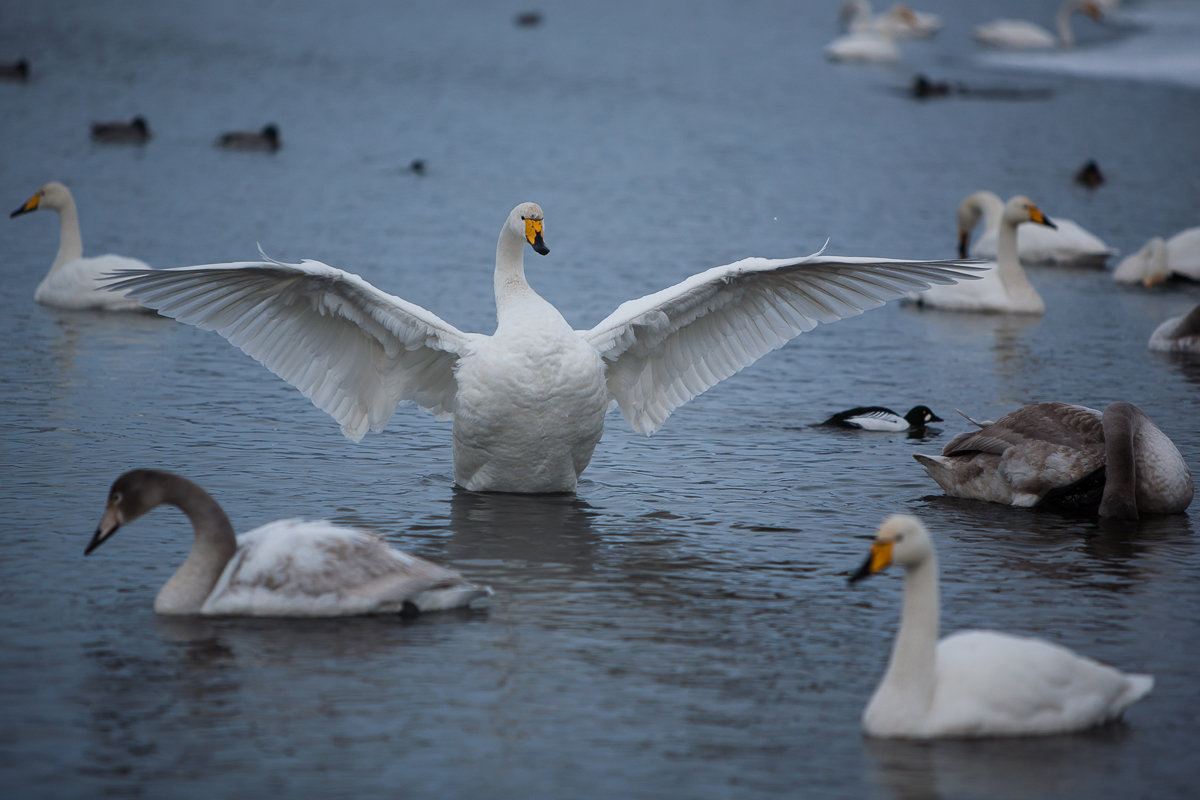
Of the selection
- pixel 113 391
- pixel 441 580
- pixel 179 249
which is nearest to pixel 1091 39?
pixel 179 249

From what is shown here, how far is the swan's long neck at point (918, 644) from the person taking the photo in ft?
18.2

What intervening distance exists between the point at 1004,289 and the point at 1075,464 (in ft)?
23.3

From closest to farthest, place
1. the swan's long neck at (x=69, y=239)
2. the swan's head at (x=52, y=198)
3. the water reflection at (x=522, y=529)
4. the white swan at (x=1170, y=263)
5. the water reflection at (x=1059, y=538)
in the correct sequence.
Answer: the water reflection at (x=1059, y=538) → the water reflection at (x=522, y=529) → the swan's long neck at (x=69, y=239) → the swan's head at (x=52, y=198) → the white swan at (x=1170, y=263)

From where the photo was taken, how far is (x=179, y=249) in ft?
53.1

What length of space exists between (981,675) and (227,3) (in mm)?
48050

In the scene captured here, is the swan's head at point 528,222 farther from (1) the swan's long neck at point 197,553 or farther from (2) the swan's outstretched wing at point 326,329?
(1) the swan's long neck at point 197,553

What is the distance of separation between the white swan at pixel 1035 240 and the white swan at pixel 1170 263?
3.74 feet

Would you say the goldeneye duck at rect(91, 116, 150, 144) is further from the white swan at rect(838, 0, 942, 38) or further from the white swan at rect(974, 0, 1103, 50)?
the white swan at rect(974, 0, 1103, 50)

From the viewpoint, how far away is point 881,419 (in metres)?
10.8

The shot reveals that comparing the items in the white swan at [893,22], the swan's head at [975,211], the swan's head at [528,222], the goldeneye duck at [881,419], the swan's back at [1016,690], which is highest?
the white swan at [893,22]

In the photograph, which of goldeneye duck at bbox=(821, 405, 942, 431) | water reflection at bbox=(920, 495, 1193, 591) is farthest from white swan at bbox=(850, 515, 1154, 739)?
goldeneye duck at bbox=(821, 405, 942, 431)

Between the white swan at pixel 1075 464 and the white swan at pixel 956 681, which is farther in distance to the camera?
the white swan at pixel 1075 464

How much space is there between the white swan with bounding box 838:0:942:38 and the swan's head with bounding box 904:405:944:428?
114 feet

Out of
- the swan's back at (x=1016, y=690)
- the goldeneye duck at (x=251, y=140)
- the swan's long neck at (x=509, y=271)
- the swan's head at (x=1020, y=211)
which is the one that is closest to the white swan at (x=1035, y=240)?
the swan's head at (x=1020, y=211)
